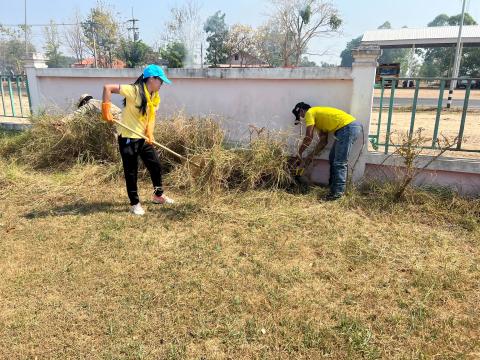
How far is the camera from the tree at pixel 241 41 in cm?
3209

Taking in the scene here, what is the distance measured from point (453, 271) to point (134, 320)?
2531 mm

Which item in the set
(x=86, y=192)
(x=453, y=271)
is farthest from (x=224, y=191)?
(x=453, y=271)

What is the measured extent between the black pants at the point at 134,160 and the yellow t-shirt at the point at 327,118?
190 cm

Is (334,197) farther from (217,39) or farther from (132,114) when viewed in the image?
(217,39)

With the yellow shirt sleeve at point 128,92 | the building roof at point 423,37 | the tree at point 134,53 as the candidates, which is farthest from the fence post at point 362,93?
the tree at point 134,53

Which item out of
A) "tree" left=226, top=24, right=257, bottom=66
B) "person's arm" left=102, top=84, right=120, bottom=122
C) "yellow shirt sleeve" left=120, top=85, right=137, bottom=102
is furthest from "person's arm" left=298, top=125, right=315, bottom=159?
"tree" left=226, top=24, right=257, bottom=66

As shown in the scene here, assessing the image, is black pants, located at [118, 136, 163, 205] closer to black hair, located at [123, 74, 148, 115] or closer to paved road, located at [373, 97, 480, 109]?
black hair, located at [123, 74, 148, 115]

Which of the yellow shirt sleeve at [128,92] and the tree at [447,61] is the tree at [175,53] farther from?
the tree at [447,61]

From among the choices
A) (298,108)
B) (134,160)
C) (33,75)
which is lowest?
(134,160)

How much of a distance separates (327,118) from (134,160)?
2339mm

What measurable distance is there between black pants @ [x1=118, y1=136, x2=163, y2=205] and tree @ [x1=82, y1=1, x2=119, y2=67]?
21.6 m

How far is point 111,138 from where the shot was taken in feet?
18.5

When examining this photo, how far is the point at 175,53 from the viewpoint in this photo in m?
23.8

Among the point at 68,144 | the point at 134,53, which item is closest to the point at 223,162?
the point at 68,144
